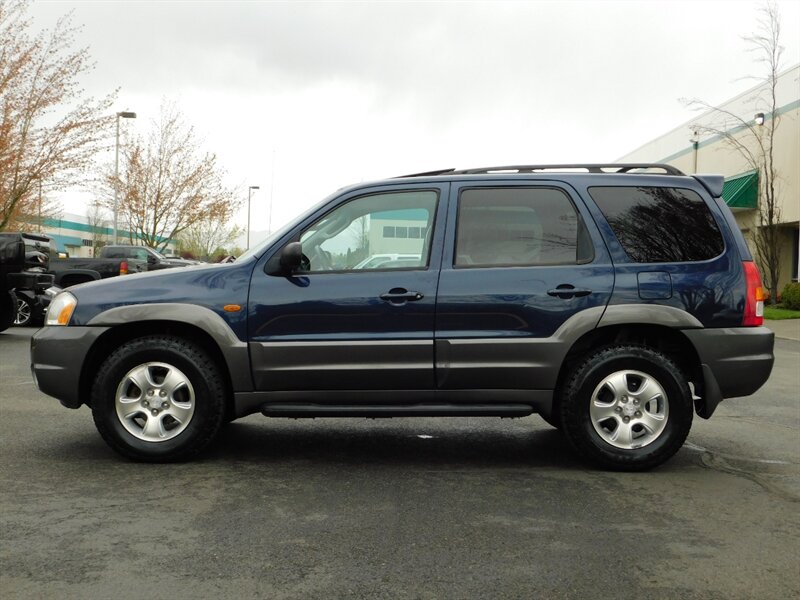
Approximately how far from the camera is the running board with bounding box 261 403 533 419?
18.1 ft

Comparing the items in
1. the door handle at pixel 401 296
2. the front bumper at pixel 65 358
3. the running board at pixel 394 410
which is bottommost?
the running board at pixel 394 410

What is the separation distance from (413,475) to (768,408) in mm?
4704

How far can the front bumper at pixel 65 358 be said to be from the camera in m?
5.63

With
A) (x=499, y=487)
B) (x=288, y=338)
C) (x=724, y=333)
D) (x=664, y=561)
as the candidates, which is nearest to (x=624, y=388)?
(x=724, y=333)

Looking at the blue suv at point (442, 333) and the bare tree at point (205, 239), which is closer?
the blue suv at point (442, 333)

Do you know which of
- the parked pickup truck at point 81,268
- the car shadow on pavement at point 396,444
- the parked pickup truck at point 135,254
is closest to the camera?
the car shadow on pavement at point 396,444

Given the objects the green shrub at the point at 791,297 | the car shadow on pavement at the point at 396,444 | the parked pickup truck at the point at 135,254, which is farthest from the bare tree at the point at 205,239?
the car shadow on pavement at the point at 396,444

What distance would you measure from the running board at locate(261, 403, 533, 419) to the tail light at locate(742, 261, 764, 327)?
59.3 inches

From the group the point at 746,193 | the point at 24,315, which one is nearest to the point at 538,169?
the point at 24,315

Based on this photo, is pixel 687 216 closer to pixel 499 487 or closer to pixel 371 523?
pixel 499 487

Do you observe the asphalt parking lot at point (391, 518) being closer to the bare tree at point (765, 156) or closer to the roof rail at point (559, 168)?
the roof rail at point (559, 168)

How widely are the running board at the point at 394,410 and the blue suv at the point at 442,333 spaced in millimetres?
14

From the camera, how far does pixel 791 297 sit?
25.0 meters

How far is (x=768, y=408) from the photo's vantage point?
859 centimetres
